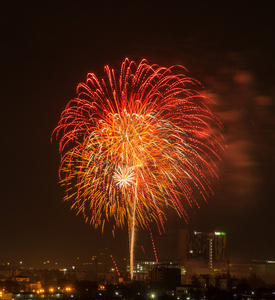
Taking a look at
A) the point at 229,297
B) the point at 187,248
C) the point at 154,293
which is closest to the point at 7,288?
the point at 154,293

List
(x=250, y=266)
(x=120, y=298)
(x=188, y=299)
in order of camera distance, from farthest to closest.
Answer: (x=250, y=266) < (x=188, y=299) < (x=120, y=298)

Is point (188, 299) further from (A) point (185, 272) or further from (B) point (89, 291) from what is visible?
(A) point (185, 272)

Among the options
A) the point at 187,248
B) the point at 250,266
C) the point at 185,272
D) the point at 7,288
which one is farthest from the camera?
→ the point at 250,266

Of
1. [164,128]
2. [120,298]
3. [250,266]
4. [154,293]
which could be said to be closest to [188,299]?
[154,293]

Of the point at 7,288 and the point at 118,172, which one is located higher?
the point at 118,172

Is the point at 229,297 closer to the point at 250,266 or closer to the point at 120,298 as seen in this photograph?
the point at 120,298

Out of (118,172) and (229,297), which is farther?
(229,297)
